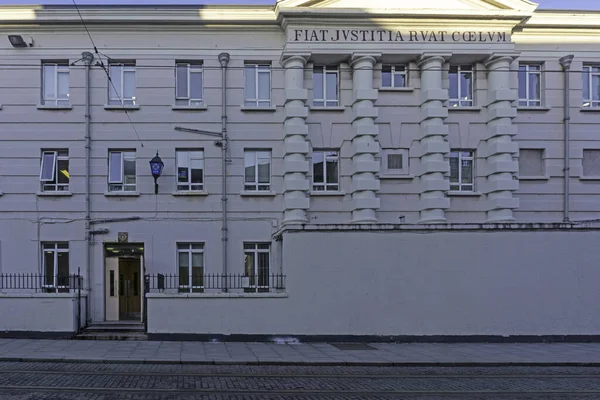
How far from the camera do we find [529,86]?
72.4 feet

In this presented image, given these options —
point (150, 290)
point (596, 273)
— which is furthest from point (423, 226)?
point (150, 290)

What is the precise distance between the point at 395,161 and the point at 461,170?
248cm

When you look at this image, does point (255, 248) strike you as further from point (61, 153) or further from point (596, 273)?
point (596, 273)

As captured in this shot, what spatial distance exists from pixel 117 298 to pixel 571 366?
14.4 m

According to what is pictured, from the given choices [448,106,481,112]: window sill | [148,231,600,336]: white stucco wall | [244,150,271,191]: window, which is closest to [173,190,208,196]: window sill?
[244,150,271,191]: window

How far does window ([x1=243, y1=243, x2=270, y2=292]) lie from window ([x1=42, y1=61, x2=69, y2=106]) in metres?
8.28

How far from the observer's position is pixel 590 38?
71.5 feet

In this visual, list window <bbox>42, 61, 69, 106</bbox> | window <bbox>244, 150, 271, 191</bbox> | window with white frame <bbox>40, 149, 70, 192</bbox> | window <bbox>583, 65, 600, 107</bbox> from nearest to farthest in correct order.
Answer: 1. window with white frame <bbox>40, 149, 70, 192</bbox>
2. window <bbox>42, 61, 69, 106</bbox>
3. window <bbox>244, 150, 271, 191</bbox>
4. window <bbox>583, 65, 600, 107</bbox>

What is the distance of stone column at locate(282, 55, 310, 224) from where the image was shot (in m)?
20.2

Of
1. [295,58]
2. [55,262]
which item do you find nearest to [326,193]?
[295,58]

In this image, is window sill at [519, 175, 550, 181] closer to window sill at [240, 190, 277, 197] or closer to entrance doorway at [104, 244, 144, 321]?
window sill at [240, 190, 277, 197]

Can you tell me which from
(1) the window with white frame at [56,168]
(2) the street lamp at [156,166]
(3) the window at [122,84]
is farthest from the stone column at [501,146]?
(1) the window with white frame at [56,168]

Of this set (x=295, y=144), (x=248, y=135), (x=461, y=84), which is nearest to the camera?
(x=295, y=144)

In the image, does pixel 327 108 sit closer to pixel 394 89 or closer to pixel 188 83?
pixel 394 89
